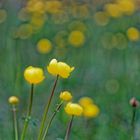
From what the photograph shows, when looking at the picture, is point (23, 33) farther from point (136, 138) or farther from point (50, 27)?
point (136, 138)

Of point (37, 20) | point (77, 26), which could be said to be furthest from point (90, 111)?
point (37, 20)

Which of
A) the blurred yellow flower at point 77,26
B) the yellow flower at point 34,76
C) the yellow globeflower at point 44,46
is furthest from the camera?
the blurred yellow flower at point 77,26

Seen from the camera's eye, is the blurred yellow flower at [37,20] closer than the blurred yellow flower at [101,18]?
Yes

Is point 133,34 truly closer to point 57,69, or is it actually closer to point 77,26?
point 77,26

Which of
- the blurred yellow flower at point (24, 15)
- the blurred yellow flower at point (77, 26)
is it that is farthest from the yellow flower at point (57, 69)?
the blurred yellow flower at point (24, 15)

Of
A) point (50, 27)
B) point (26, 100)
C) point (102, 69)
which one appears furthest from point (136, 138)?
point (50, 27)

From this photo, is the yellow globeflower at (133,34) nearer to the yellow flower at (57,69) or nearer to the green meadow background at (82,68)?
the green meadow background at (82,68)
